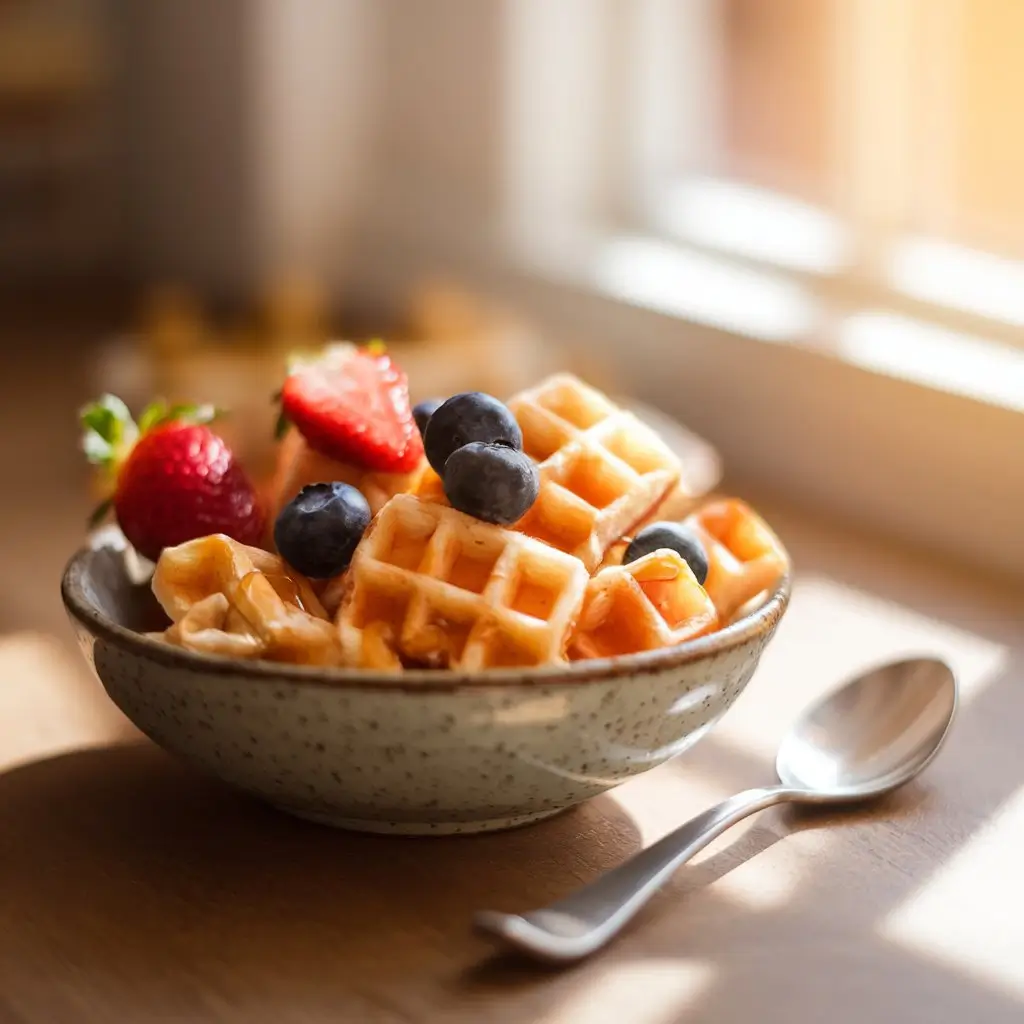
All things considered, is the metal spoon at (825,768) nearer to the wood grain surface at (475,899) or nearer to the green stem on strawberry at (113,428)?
the wood grain surface at (475,899)

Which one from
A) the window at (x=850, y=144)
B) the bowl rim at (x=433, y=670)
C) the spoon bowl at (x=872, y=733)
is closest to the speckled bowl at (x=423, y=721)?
the bowl rim at (x=433, y=670)

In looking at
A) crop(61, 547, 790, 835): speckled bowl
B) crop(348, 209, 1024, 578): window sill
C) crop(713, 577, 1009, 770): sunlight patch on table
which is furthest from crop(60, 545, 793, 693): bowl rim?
crop(348, 209, 1024, 578): window sill

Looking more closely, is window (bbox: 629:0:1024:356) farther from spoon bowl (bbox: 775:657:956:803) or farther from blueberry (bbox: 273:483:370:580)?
blueberry (bbox: 273:483:370:580)

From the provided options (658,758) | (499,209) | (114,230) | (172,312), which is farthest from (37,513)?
(114,230)

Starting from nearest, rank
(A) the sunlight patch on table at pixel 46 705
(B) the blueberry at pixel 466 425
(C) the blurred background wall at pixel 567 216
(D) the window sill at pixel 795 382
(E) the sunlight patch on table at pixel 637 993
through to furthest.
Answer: (E) the sunlight patch on table at pixel 637 993, (B) the blueberry at pixel 466 425, (A) the sunlight patch on table at pixel 46 705, (D) the window sill at pixel 795 382, (C) the blurred background wall at pixel 567 216

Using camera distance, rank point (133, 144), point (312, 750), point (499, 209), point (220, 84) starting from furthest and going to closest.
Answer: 1. point (133, 144)
2. point (220, 84)
3. point (499, 209)
4. point (312, 750)

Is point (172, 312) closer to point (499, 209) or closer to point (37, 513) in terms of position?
point (37, 513)
